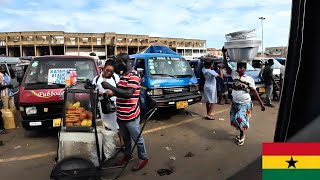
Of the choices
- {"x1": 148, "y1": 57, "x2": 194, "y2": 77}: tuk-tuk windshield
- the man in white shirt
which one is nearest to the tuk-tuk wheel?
the man in white shirt

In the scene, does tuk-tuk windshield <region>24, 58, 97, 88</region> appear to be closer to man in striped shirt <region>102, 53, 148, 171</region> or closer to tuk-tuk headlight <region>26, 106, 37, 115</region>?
tuk-tuk headlight <region>26, 106, 37, 115</region>

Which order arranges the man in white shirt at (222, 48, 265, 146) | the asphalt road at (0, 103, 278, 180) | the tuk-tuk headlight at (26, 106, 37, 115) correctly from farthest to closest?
1. the tuk-tuk headlight at (26, 106, 37, 115)
2. the man in white shirt at (222, 48, 265, 146)
3. the asphalt road at (0, 103, 278, 180)

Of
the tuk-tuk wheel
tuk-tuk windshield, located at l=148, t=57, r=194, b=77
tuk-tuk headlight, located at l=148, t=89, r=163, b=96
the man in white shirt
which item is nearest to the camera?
the tuk-tuk wheel

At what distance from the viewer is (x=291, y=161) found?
1769 millimetres

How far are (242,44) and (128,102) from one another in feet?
6.09

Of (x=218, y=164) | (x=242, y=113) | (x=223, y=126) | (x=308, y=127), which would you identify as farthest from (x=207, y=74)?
(x=308, y=127)

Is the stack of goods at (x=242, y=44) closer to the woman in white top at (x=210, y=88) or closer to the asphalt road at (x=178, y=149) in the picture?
the asphalt road at (x=178, y=149)

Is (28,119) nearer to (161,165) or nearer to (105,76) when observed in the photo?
(105,76)

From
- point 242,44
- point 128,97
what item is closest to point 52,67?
point 128,97

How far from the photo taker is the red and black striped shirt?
14.1 ft

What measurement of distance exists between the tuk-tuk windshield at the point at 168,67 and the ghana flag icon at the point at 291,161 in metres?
6.35

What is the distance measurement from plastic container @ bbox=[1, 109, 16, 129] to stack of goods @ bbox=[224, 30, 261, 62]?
230 inches

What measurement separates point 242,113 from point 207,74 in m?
2.51

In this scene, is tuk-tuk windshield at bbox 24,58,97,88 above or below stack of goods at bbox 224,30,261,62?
below
